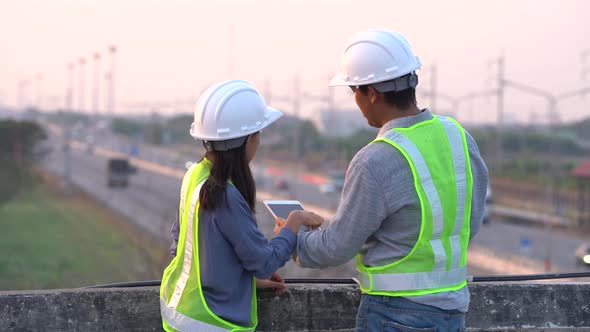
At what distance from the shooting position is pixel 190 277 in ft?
11.4

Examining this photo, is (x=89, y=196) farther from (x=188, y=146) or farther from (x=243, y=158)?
(x=243, y=158)

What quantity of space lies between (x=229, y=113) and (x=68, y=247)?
1576 inches

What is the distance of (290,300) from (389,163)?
58.9 inches

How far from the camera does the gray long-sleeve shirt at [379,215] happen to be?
3.25 meters

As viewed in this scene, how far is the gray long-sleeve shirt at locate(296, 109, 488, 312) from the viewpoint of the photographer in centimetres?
325

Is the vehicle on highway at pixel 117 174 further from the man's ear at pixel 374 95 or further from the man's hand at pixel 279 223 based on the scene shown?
the man's ear at pixel 374 95

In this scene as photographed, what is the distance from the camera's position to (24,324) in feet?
14.5

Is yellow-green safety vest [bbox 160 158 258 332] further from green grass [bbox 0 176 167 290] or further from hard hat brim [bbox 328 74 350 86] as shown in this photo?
green grass [bbox 0 176 167 290]

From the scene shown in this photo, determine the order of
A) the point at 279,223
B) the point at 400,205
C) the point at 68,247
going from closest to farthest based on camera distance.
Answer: the point at 400,205 → the point at 279,223 → the point at 68,247

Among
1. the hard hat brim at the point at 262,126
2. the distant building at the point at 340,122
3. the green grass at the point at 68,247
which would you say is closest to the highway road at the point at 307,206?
the green grass at the point at 68,247

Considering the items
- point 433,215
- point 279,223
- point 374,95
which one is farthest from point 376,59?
point 279,223

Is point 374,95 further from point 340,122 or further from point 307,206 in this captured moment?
point 340,122

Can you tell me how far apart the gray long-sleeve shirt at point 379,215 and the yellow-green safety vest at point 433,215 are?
3 centimetres

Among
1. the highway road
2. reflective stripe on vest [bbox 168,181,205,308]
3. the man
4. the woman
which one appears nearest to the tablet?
the woman
